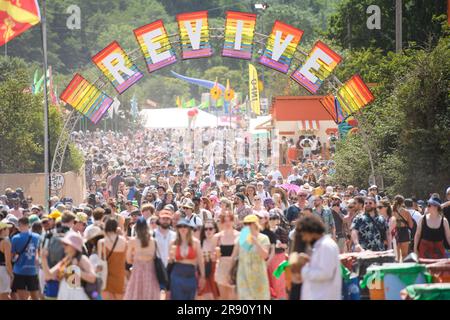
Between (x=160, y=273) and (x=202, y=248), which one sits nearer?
(x=160, y=273)

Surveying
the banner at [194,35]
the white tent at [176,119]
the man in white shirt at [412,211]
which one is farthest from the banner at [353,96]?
the white tent at [176,119]

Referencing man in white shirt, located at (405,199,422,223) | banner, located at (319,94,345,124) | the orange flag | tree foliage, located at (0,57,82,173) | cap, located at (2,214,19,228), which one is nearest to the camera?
cap, located at (2,214,19,228)

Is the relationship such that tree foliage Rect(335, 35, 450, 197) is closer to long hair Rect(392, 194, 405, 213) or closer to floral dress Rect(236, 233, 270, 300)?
long hair Rect(392, 194, 405, 213)

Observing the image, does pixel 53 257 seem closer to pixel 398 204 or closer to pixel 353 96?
pixel 398 204

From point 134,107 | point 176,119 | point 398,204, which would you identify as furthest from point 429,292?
point 134,107

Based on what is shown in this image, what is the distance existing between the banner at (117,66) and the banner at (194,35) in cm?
140

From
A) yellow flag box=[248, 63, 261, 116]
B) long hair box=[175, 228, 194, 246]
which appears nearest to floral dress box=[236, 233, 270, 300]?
long hair box=[175, 228, 194, 246]

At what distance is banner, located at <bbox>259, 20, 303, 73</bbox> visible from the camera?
1117 inches

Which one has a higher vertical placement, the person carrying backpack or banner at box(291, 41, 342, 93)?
banner at box(291, 41, 342, 93)

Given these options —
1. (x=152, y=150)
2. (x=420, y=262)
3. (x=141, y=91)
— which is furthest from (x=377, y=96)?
(x=141, y=91)

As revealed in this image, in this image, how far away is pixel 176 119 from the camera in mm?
70375

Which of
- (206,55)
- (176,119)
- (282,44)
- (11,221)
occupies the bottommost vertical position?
(11,221)

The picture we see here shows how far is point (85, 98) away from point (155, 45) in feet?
7.47

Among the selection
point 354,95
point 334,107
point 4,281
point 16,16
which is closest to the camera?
point 4,281
